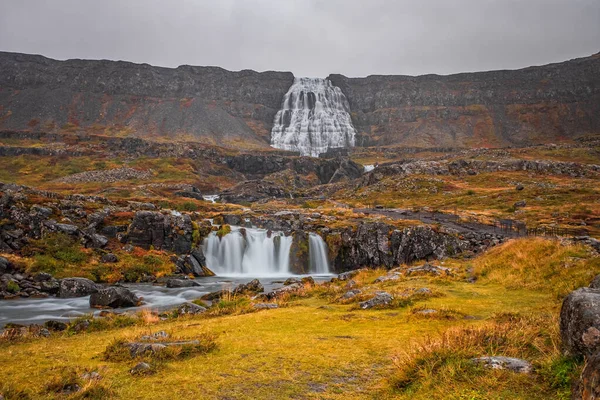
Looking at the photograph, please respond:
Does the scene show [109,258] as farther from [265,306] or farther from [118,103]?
[118,103]

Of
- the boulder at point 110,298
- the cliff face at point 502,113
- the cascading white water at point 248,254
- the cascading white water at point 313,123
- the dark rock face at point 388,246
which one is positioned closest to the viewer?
the boulder at point 110,298

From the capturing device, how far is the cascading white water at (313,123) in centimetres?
17500

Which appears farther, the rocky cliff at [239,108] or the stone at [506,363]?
the rocky cliff at [239,108]

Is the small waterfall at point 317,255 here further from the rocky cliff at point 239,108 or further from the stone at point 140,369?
the rocky cliff at point 239,108

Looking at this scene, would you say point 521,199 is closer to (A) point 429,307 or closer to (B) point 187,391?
(A) point 429,307

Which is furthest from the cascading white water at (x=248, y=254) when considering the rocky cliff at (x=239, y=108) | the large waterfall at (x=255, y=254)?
the rocky cliff at (x=239, y=108)

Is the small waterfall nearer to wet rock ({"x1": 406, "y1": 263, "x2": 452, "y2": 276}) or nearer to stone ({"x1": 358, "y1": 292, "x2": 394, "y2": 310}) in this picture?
wet rock ({"x1": 406, "y1": 263, "x2": 452, "y2": 276})

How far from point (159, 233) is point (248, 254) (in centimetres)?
886

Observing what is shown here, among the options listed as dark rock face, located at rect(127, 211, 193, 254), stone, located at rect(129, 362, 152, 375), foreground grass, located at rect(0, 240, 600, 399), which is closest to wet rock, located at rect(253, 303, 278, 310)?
foreground grass, located at rect(0, 240, 600, 399)

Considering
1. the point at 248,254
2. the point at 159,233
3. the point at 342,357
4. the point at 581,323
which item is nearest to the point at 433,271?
the point at 342,357

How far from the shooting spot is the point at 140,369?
683 cm

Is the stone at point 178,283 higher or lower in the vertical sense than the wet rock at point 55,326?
lower

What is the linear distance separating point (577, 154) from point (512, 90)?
9889cm

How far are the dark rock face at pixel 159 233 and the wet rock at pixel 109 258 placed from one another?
12.9 ft
